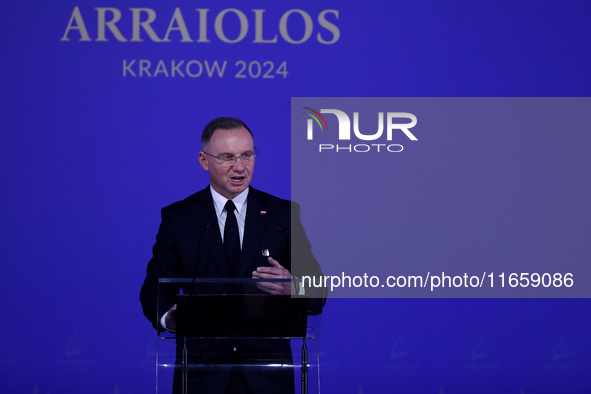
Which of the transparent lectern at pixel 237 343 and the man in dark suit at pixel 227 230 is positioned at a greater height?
the man in dark suit at pixel 227 230

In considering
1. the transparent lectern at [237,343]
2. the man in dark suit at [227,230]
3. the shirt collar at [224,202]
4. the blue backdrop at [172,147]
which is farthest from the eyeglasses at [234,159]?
the transparent lectern at [237,343]

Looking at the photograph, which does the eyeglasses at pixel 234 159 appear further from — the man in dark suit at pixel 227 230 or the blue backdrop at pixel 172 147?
the blue backdrop at pixel 172 147

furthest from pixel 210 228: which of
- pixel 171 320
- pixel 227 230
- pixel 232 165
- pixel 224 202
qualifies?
pixel 171 320

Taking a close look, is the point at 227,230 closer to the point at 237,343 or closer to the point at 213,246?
the point at 213,246

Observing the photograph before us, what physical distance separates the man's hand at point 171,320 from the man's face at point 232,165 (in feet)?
3.72

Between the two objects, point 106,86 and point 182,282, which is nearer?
point 182,282

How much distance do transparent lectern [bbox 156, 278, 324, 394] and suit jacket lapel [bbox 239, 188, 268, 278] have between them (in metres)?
0.80

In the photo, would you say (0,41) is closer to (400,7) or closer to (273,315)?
(400,7)

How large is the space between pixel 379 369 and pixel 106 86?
2.75 metres

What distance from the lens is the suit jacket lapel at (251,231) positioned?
123 inches

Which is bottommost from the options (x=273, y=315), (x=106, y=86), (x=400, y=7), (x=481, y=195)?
(x=273, y=315)

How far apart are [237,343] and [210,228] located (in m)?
1.04

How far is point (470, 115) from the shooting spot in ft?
14.4

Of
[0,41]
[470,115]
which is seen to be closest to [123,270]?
[0,41]
